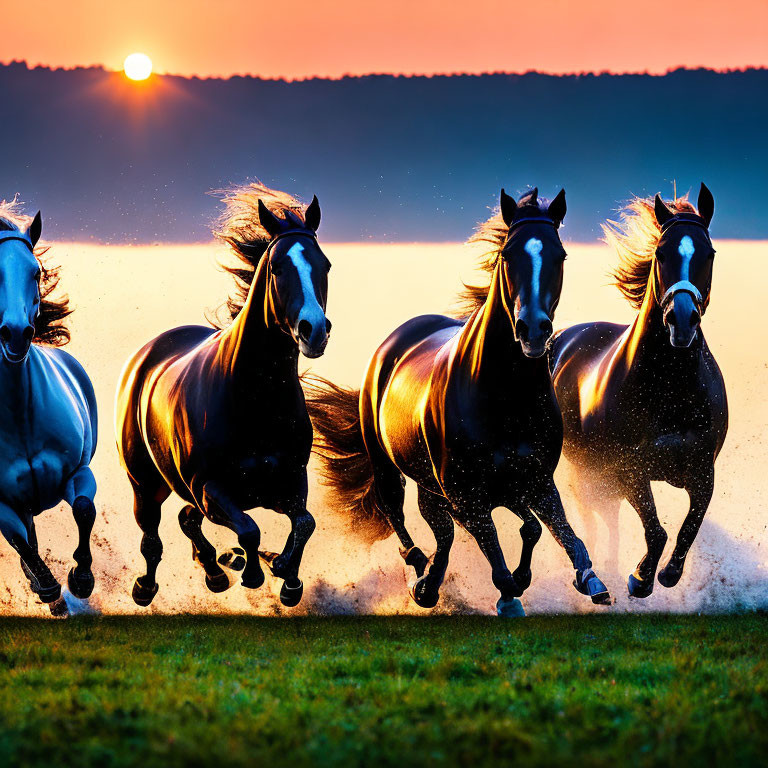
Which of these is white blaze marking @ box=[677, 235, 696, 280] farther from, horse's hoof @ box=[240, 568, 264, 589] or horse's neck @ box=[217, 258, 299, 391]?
horse's hoof @ box=[240, 568, 264, 589]

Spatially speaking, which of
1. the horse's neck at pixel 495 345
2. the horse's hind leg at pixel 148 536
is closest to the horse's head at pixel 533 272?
the horse's neck at pixel 495 345

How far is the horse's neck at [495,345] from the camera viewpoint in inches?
263

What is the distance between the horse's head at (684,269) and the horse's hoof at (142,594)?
463 cm

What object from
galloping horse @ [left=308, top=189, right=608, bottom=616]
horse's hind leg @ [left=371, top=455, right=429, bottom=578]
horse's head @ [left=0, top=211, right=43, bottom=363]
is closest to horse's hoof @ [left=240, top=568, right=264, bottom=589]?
galloping horse @ [left=308, top=189, right=608, bottom=616]

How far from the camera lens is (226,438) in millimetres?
6957

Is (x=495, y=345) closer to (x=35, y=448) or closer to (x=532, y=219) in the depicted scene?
(x=532, y=219)

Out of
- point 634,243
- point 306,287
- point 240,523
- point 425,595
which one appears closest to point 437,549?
point 425,595

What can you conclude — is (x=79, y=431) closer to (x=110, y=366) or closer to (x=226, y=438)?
(x=226, y=438)

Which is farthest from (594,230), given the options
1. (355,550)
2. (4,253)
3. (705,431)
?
(4,253)

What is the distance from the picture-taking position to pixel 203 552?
827cm

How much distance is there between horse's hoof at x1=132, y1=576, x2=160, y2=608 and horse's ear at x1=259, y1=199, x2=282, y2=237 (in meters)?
3.48

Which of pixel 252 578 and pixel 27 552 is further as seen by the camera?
pixel 27 552

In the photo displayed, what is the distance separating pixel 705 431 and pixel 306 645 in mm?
3261

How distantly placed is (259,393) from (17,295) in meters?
1.58
